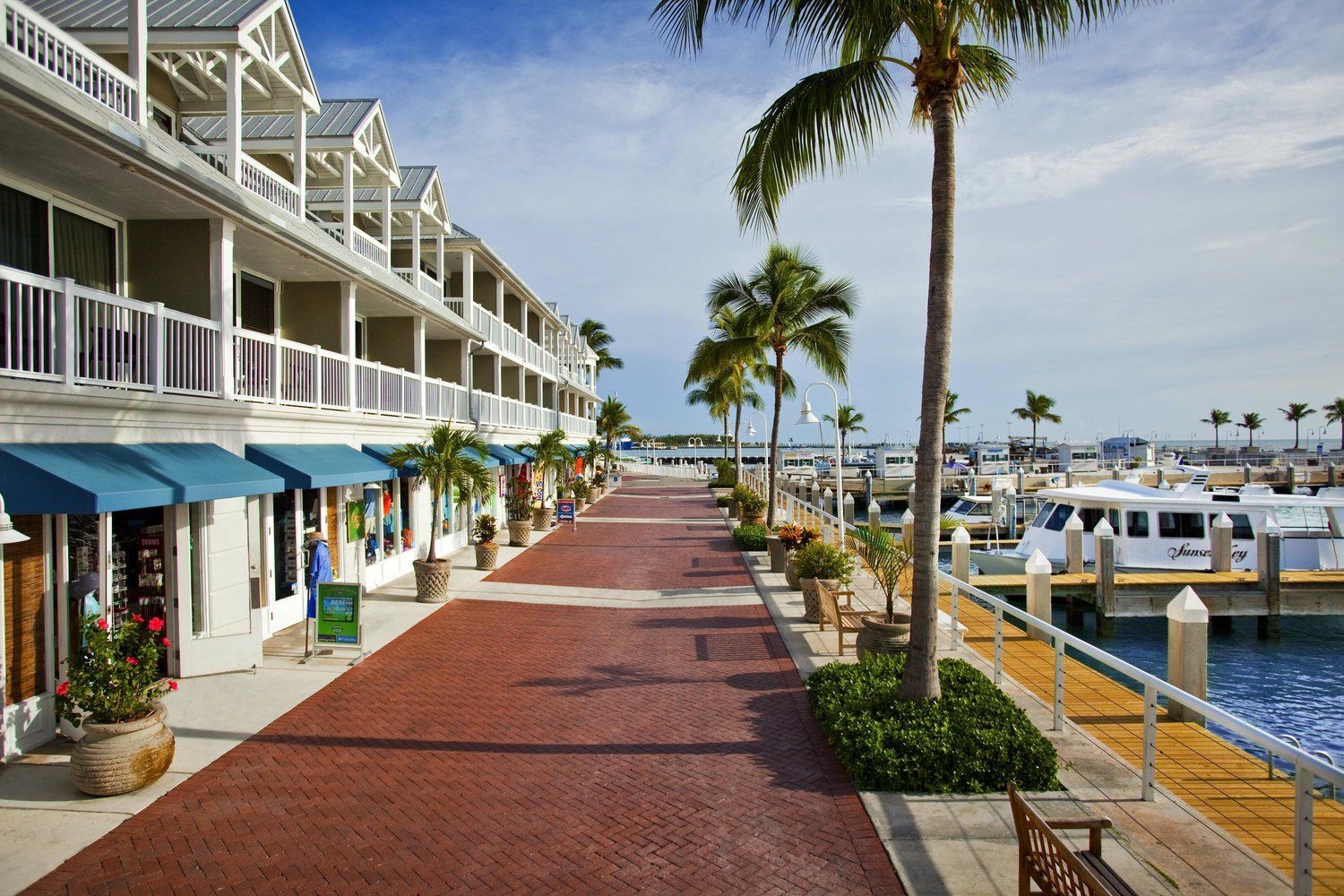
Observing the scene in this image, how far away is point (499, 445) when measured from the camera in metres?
24.3

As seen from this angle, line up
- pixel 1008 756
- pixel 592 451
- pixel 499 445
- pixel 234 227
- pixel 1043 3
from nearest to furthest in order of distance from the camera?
pixel 1008 756
pixel 1043 3
pixel 234 227
pixel 499 445
pixel 592 451

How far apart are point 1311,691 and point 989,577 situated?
239 inches

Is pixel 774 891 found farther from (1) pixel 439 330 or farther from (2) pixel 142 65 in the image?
(1) pixel 439 330

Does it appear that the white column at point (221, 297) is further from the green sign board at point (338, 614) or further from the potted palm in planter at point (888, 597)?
the potted palm in planter at point (888, 597)

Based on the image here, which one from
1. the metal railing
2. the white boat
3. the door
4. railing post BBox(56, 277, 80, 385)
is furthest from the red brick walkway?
the white boat

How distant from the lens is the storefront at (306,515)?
10.7 m

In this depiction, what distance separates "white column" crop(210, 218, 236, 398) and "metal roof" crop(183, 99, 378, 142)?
5.33 meters

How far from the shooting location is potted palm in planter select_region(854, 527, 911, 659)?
8844 mm

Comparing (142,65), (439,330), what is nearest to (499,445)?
(439,330)

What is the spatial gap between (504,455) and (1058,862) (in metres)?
19.8

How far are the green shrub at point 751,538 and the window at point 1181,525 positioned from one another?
36.1 feet

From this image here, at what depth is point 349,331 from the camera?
543 inches

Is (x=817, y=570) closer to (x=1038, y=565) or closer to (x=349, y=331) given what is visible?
(x=1038, y=565)

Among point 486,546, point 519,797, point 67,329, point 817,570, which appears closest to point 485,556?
point 486,546
